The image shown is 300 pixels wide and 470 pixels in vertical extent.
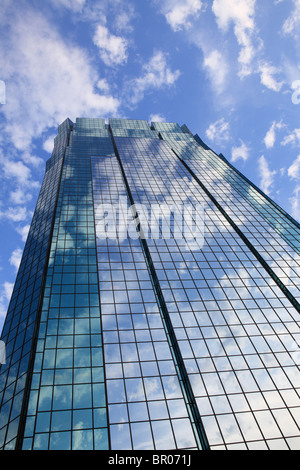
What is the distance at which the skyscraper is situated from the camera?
27531 mm

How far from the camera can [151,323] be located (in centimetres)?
3828

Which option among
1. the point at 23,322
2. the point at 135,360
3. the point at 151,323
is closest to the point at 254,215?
the point at 151,323

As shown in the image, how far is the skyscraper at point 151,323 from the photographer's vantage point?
90.3 ft

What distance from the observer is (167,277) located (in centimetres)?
4584

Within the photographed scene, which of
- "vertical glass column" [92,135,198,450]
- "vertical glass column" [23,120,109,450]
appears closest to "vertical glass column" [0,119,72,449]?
"vertical glass column" [23,120,109,450]

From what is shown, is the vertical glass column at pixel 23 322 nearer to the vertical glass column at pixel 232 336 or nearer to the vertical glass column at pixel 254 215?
the vertical glass column at pixel 232 336

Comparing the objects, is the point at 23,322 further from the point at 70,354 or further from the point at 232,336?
the point at 232,336

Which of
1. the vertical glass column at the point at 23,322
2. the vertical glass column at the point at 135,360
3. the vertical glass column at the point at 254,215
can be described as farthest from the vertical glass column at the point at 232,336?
the vertical glass column at the point at 23,322

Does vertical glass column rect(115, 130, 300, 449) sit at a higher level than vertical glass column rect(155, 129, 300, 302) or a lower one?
lower

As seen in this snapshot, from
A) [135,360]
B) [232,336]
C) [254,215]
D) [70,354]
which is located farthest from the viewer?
[254,215]

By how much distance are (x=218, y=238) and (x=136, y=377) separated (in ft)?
108

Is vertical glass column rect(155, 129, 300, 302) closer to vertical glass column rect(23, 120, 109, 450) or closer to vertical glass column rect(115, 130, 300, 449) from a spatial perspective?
vertical glass column rect(115, 130, 300, 449)

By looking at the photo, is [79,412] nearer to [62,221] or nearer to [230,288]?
[230,288]

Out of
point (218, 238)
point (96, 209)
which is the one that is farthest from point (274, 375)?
point (96, 209)
